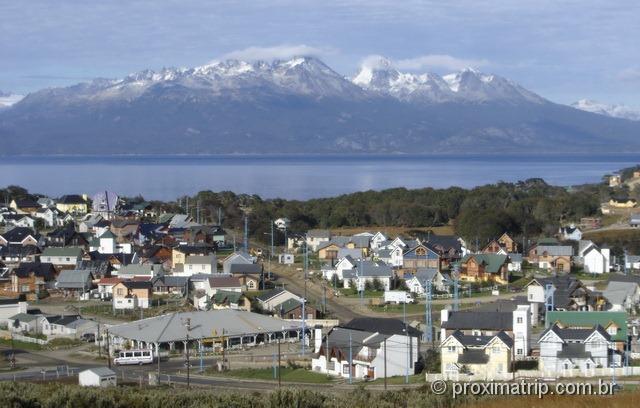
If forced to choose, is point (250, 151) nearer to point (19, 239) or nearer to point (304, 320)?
point (19, 239)

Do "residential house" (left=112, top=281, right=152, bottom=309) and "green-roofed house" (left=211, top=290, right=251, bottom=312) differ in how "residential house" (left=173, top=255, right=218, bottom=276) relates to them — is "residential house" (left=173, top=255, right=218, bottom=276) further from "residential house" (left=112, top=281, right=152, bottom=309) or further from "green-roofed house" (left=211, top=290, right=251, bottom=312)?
"green-roofed house" (left=211, top=290, right=251, bottom=312)

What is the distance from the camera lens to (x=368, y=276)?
2508 centimetres

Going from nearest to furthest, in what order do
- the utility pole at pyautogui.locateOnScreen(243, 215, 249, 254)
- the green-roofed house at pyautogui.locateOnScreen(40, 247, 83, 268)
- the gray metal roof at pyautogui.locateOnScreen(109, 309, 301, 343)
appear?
the gray metal roof at pyautogui.locateOnScreen(109, 309, 301, 343)
the green-roofed house at pyautogui.locateOnScreen(40, 247, 83, 268)
the utility pole at pyautogui.locateOnScreen(243, 215, 249, 254)

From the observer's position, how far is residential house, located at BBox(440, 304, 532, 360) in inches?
653

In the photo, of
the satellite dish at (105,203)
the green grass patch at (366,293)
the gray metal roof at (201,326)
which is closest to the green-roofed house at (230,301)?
the gray metal roof at (201,326)

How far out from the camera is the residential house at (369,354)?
15459mm

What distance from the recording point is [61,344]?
751 inches

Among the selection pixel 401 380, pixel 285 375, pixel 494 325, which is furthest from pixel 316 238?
pixel 401 380

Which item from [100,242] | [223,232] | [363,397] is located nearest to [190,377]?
[363,397]

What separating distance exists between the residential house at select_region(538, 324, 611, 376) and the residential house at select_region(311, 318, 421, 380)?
6.80 feet

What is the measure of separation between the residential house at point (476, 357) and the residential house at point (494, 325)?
3.55 feet

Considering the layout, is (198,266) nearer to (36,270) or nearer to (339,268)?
(339,268)

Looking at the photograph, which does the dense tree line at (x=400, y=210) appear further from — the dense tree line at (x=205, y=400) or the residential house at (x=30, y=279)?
the dense tree line at (x=205, y=400)

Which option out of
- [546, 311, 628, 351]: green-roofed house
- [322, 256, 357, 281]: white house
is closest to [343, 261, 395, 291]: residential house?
[322, 256, 357, 281]: white house
